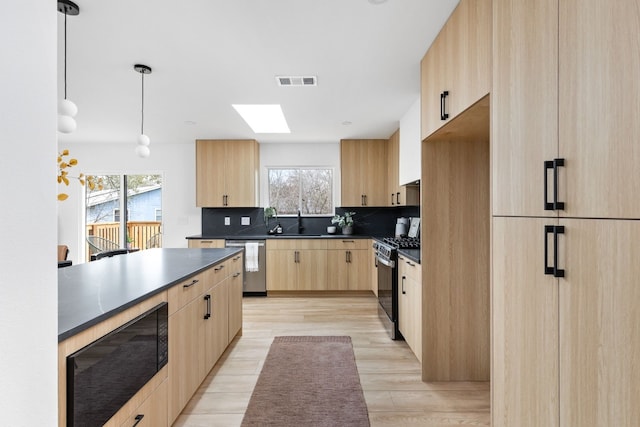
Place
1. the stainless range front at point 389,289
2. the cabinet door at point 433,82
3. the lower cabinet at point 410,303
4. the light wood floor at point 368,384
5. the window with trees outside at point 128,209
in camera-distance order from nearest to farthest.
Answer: the light wood floor at point 368,384
the cabinet door at point 433,82
the lower cabinet at point 410,303
the stainless range front at point 389,289
the window with trees outside at point 128,209

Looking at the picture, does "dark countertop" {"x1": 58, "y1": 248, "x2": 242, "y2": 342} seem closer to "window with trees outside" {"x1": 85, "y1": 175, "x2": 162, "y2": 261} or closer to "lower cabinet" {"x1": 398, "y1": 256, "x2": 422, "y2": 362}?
"lower cabinet" {"x1": 398, "y1": 256, "x2": 422, "y2": 362}

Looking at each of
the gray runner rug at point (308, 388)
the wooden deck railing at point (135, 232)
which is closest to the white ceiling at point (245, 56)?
the wooden deck railing at point (135, 232)

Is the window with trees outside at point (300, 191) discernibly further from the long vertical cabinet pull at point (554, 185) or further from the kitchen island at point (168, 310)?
the long vertical cabinet pull at point (554, 185)

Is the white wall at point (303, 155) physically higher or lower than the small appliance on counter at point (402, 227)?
higher

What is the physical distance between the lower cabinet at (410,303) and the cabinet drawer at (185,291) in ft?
5.33

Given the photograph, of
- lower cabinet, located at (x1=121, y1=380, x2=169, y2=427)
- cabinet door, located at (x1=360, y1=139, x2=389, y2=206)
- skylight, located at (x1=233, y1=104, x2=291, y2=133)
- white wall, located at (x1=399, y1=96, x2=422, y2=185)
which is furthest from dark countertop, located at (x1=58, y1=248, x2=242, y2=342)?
cabinet door, located at (x1=360, y1=139, x2=389, y2=206)

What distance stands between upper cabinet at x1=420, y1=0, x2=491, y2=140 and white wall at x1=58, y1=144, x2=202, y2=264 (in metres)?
4.51

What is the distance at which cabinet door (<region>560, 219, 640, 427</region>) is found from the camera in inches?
33.8

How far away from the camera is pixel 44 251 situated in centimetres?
73

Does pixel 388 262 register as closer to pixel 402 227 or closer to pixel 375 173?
pixel 402 227

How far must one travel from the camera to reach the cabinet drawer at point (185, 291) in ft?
6.39

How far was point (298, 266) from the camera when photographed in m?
5.29

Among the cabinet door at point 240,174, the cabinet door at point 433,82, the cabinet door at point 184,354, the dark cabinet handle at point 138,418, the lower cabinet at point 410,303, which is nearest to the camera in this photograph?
the dark cabinet handle at point 138,418

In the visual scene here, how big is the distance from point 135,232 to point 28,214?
5975mm
